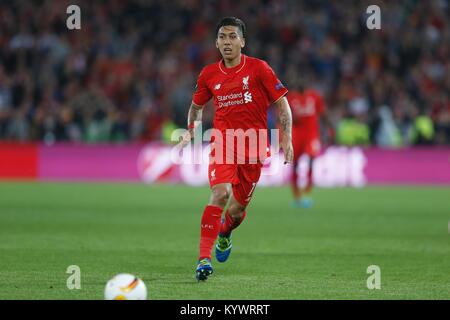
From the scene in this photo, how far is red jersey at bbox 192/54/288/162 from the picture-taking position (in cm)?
899

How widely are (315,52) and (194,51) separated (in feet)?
10.9

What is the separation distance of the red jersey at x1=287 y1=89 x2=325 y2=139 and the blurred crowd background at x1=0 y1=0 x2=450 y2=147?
232 inches

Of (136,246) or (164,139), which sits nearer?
(136,246)

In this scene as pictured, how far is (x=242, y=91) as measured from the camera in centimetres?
901

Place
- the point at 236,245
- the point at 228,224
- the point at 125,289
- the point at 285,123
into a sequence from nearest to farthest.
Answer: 1. the point at 125,289
2. the point at 285,123
3. the point at 228,224
4. the point at 236,245

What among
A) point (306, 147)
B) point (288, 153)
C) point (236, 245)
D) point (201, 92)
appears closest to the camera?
point (288, 153)

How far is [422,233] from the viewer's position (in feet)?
43.2

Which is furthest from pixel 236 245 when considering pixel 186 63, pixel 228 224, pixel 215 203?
pixel 186 63

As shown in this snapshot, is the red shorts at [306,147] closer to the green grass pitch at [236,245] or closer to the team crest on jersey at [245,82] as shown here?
the green grass pitch at [236,245]

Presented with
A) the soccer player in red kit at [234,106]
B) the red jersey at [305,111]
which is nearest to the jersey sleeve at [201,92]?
the soccer player in red kit at [234,106]

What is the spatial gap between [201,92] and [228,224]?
1.31m

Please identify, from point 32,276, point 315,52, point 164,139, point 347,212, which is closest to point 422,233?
point 347,212

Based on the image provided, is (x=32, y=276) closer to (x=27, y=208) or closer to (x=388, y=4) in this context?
(x=27, y=208)

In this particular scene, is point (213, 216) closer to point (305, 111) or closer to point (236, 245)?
point (236, 245)
